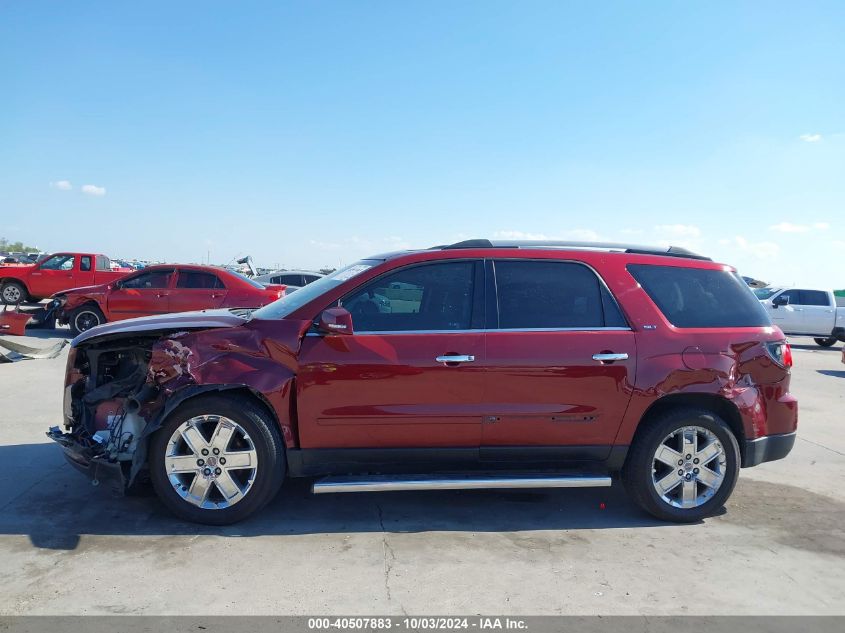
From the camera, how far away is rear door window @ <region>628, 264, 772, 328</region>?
4719mm

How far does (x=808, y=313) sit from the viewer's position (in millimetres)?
19641

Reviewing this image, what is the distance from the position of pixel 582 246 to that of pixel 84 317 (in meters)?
12.0

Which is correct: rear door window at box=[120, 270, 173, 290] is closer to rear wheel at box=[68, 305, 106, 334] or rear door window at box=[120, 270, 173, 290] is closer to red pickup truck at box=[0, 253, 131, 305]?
rear wheel at box=[68, 305, 106, 334]

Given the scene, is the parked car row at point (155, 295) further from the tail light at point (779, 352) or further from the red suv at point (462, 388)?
the tail light at point (779, 352)

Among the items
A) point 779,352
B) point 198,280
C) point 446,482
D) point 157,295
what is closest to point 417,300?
point 446,482

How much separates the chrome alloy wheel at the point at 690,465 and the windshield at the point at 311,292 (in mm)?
2439

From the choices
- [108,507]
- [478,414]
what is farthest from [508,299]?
[108,507]

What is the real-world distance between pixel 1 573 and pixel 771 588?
424 centimetres

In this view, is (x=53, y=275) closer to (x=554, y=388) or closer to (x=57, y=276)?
(x=57, y=276)

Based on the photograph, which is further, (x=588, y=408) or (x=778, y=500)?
(x=778, y=500)

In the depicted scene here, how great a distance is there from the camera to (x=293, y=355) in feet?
14.2

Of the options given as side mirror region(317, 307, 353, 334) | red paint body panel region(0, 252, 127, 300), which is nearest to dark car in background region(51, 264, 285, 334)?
red paint body panel region(0, 252, 127, 300)

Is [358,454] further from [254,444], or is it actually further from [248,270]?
[248,270]

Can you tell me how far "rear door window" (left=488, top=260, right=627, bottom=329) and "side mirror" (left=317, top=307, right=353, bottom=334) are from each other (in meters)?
1.04
